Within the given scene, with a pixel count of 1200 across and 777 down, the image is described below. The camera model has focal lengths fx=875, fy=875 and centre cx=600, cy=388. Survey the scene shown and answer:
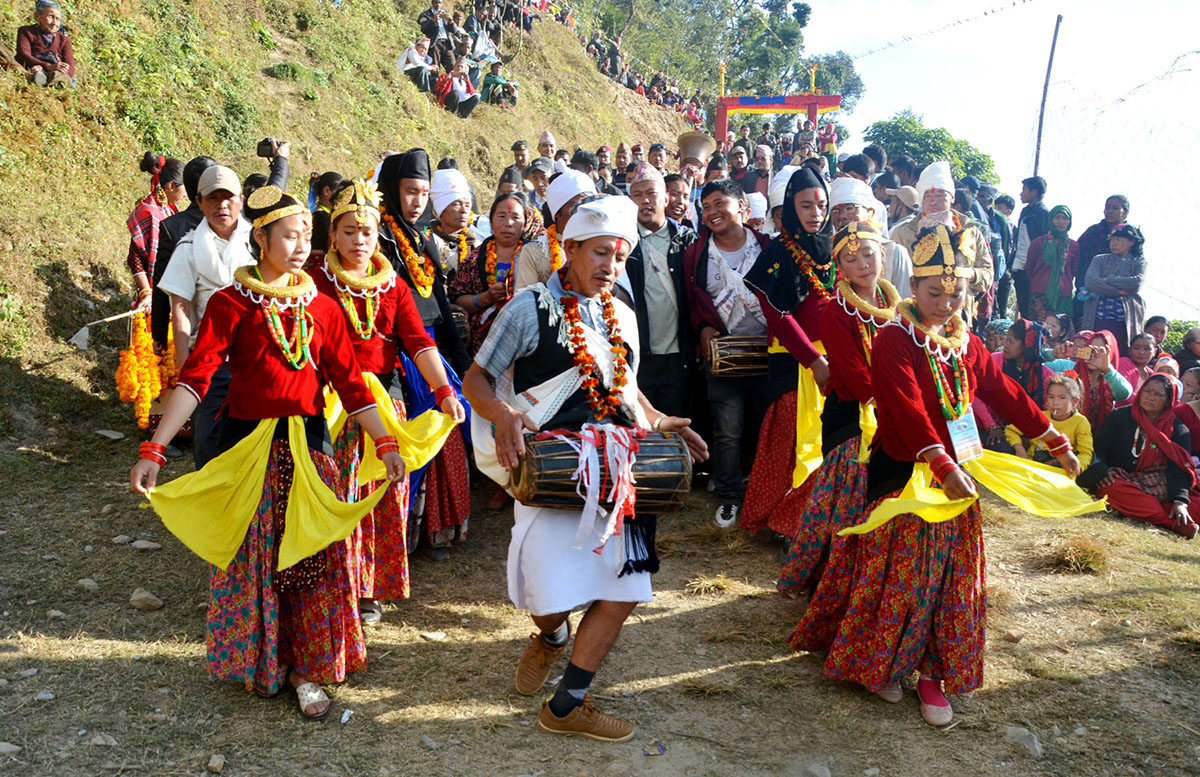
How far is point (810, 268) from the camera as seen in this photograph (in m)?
5.32

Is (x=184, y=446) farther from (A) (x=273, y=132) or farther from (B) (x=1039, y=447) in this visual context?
(A) (x=273, y=132)

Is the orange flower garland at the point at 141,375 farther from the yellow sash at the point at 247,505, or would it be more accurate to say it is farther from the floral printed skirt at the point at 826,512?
the floral printed skirt at the point at 826,512

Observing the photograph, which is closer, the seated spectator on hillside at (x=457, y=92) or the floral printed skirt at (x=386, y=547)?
the floral printed skirt at (x=386, y=547)

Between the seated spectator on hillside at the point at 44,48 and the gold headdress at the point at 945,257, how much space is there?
10.1 meters

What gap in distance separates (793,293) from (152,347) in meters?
5.01

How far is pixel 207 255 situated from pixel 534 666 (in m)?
2.87

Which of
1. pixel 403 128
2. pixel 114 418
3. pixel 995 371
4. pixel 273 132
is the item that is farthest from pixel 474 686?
pixel 403 128

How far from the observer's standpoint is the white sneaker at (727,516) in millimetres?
5706

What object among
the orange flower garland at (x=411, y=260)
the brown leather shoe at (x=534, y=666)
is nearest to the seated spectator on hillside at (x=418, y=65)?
the orange flower garland at (x=411, y=260)

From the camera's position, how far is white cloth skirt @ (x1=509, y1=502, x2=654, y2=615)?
323cm

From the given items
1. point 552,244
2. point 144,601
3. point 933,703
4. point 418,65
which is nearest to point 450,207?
point 552,244

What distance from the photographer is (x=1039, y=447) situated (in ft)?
25.3

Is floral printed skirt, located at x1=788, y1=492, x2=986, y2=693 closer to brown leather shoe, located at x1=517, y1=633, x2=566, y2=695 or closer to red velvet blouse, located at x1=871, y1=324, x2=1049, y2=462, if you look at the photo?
red velvet blouse, located at x1=871, y1=324, x2=1049, y2=462

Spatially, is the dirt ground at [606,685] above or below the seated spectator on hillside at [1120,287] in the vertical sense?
below
